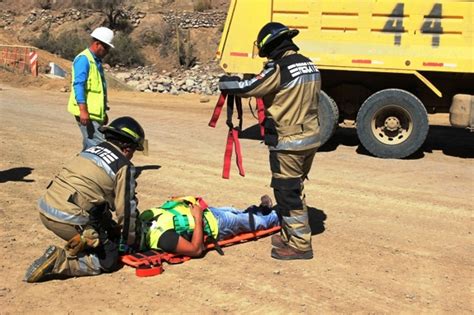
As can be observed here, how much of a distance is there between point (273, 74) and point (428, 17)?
18.7ft

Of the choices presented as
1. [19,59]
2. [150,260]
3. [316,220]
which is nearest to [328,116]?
[316,220]

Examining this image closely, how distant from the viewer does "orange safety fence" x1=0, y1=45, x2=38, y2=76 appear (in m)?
22.8

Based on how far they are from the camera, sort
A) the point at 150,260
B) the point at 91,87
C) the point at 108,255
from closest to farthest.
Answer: the point at 108,255
the point at 150,260
the point at 91,87

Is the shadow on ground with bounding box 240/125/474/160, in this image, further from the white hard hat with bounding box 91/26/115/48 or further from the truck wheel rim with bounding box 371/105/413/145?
the white hard hat with bounding box 91/26/115/48

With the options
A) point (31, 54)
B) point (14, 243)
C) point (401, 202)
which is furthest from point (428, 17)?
point (31, 54)

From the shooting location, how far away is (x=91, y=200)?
174 inches

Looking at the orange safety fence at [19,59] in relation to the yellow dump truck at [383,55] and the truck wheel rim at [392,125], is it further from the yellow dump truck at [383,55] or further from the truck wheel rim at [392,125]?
the truck wheel rim at [392,125]

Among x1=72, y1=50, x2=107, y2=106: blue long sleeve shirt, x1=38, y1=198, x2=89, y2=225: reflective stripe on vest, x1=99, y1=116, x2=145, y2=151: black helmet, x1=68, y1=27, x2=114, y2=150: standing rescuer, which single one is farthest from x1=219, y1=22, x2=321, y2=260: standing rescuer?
x1=72, y1=50, x2=107, y2=106: blue long sleeve shirt

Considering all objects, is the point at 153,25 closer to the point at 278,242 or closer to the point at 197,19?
the point at 197,19

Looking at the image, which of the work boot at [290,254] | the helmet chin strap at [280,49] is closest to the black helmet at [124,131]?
the helmet chin strap at [280,49]

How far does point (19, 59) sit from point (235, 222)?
68.1 ft

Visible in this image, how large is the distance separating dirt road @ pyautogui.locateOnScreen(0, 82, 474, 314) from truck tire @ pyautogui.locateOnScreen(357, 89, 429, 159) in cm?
30

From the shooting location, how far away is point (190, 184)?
777 centimetres

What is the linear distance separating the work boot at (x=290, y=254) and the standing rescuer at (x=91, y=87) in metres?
2.69
